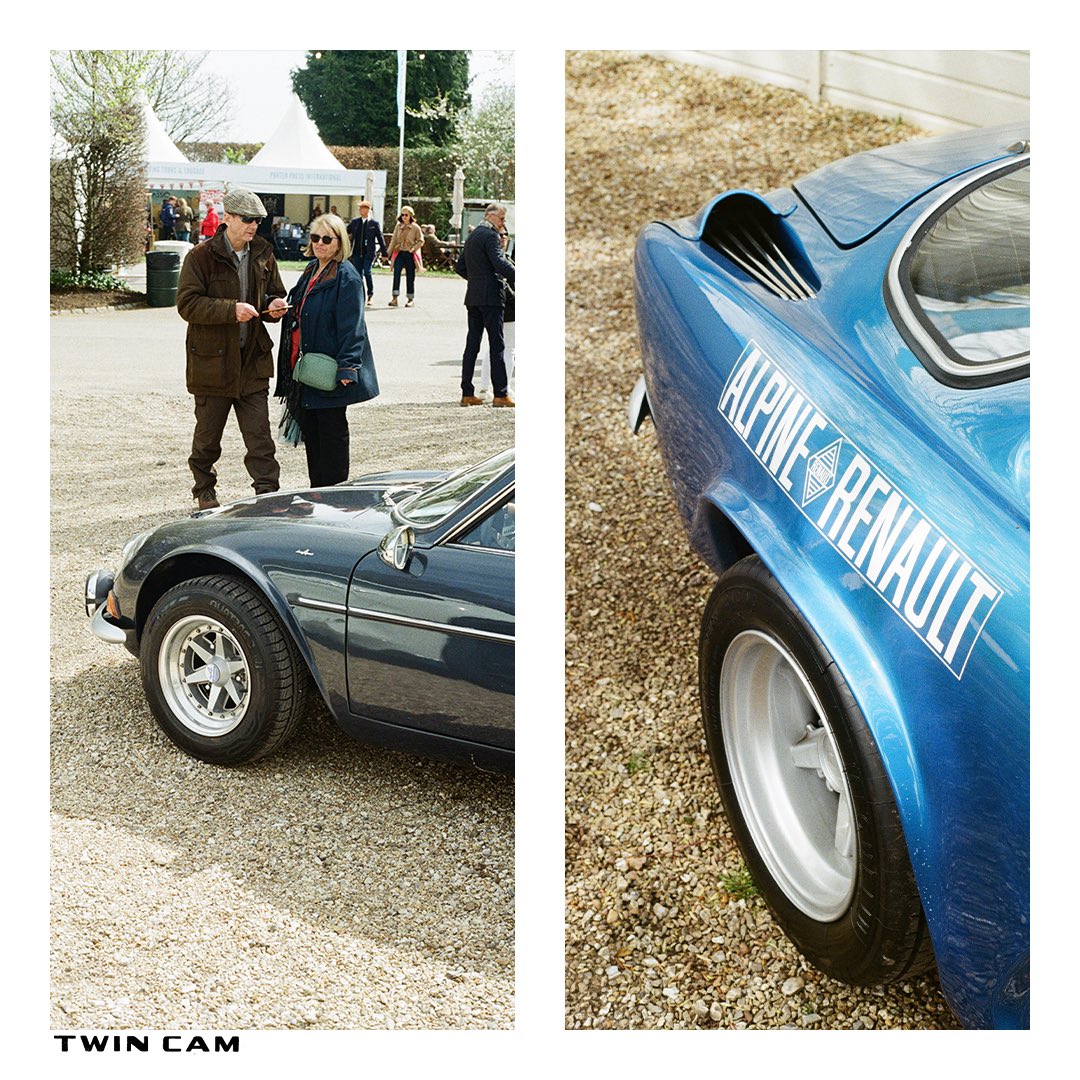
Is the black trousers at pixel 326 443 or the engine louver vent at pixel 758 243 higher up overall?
the engine louver vent at pixel 758 243

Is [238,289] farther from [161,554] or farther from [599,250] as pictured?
[599,250]

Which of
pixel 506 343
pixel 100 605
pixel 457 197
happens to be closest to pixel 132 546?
pixel 100 605

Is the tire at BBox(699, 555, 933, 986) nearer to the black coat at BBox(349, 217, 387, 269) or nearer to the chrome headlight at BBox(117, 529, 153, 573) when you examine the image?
the black coat at BBox(349, 217, 387, 269)

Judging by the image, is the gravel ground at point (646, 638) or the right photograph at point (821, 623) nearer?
the right photograph at point (821, 623)

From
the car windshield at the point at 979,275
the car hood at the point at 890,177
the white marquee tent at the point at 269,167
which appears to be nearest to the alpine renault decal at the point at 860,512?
the car windshield at the point at 979,275

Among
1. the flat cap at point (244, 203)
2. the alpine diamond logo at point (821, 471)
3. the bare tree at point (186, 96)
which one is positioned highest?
the bare tree at point (186, 96)

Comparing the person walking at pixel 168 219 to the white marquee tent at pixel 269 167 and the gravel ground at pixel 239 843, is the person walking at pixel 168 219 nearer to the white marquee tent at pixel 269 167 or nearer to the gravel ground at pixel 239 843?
the white marquee tent at pixel 269 167

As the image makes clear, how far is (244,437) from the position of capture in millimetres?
2318

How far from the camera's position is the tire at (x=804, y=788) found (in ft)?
5.62

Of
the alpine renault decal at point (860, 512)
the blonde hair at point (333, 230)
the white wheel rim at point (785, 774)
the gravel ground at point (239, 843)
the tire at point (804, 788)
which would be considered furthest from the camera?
the blonde hair at point (333, 230)

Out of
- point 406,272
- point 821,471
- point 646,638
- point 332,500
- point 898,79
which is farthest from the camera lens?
point 898,79

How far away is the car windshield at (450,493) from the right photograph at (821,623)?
1.45 ft

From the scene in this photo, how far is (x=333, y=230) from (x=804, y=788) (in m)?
1.51

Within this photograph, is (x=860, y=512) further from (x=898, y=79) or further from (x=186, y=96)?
(x=898, y=79)
